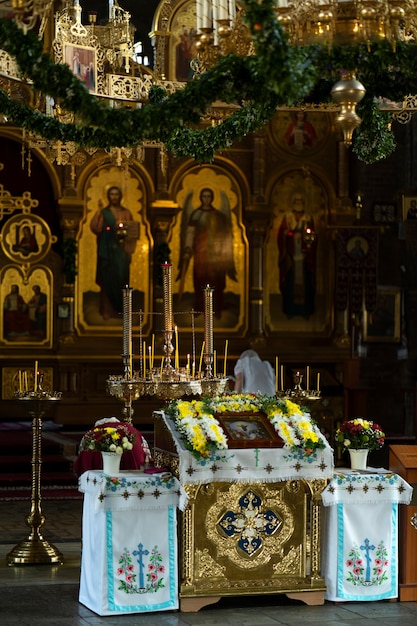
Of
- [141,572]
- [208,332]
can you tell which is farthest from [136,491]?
[208,332]

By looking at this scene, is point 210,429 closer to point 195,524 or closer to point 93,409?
point 195,524

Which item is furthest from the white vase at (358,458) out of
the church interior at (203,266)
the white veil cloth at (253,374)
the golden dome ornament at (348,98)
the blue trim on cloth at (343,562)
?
the white veil cloth at (253,374)

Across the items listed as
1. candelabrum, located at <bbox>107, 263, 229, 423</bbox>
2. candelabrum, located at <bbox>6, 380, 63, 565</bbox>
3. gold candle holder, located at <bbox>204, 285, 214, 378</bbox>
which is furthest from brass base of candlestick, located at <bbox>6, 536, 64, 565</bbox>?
gold candle holder, located at <bbox>204, 285, 214, 378</bbox>

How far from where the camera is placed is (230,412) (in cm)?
838

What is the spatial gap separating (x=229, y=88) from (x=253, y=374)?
7.99 meters

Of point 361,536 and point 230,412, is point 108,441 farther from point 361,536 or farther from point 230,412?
point 361,536

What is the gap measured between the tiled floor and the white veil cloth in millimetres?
5473

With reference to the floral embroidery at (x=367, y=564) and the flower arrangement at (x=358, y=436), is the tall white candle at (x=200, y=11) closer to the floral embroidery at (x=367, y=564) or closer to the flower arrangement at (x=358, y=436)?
the flower arrangement at (x=358, y=436)

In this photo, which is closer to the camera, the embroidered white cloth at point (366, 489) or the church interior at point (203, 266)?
the embroidered white cloth at point (366, 489)

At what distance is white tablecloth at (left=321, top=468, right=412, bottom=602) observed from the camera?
823cm

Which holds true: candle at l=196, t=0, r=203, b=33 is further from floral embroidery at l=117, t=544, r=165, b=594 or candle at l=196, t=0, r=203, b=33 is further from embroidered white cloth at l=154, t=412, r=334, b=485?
floral embroidery at l=117, t=544, r=165, b=594

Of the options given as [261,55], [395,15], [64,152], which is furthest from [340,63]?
[64,152]

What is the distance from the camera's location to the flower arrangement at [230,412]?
7.89m

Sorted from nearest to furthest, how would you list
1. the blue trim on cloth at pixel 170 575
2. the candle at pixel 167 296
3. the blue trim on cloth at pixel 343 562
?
1. the blue trim on cloth at pixel 170 575
2. the blue trim on cloth at pixel 343 562
3. the candle at pixel 167 296
